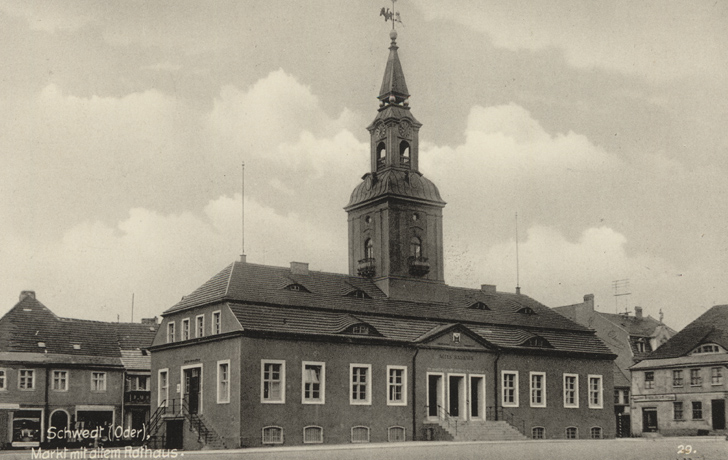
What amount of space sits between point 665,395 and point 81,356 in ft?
131

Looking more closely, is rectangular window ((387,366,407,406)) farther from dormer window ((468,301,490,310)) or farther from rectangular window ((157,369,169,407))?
rectangular window ((157,369,169,407))

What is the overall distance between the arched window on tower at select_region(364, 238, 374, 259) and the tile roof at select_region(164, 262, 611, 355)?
1.75m

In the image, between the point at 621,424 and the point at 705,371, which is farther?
the point at 621,424

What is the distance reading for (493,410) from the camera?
175 feet

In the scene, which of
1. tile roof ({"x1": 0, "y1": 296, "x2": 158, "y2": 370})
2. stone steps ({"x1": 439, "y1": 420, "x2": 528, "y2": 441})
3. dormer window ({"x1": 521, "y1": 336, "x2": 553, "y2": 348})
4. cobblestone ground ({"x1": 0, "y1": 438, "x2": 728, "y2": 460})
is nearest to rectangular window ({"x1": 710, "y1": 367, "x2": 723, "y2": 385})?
dormer window ({"x1": 521, "y1": 336, "x2": 553, "y2": 348})

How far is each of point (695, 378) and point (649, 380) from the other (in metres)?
4.24

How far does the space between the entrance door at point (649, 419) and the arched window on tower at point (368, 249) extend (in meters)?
26.2

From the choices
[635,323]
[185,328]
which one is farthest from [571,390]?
[635,323]

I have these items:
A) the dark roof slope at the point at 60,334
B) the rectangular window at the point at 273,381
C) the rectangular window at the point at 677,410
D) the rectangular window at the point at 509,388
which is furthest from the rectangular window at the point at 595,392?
the dark roof slope at the point at 60,334

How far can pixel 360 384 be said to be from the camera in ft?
160

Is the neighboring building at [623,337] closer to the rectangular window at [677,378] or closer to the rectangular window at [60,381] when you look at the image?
the rectangular window at [677,378]

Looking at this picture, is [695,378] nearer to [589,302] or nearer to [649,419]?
[649,419]

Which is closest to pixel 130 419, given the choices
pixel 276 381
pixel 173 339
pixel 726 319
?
pixel 173 339

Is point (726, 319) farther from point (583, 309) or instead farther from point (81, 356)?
point (81, 356)
